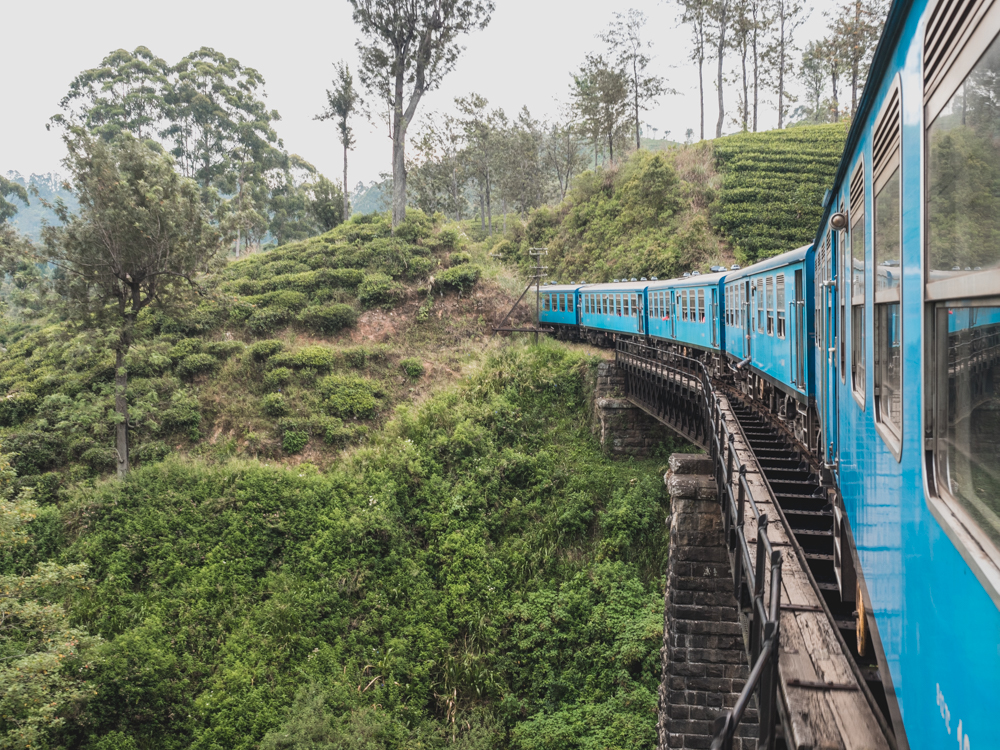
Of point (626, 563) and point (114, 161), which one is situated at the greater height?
point (114, 161)

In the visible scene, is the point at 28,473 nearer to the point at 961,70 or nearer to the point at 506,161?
the point at 961,70

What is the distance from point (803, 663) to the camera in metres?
4.01

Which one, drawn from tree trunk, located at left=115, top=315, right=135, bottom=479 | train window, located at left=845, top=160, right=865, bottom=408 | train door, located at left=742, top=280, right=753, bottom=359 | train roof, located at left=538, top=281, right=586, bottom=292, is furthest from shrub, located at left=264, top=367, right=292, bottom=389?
train window, located at left=845, top=160, right=865, bottom=408

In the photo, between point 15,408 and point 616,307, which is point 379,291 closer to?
point 616,307

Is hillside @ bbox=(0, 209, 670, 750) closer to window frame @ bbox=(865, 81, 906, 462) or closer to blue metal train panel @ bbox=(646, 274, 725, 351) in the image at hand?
blue metal train panel @ bbox=(646, 274, 725, 351)

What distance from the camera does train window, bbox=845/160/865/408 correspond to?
429cm

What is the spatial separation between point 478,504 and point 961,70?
1713 centimetres

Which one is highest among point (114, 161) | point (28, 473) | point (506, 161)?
point (506, 161)

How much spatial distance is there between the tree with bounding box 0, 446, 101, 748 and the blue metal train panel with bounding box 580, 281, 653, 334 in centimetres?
1779

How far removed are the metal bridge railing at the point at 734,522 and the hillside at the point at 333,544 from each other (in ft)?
9.75

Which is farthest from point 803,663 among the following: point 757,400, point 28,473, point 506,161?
point 506,161

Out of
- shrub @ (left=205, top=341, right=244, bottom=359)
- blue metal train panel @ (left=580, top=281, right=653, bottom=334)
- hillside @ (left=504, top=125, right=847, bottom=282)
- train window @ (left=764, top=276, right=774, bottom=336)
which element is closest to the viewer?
train window @ (left=764, top=276, right=774, bottom=336)

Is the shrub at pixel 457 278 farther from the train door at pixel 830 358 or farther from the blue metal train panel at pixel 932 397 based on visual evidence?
the blue metal train panel at pixel 932 397

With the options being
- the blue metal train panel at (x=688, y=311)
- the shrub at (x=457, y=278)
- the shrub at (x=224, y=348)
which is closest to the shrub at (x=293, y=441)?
the shrub at (x=224, y=348)
